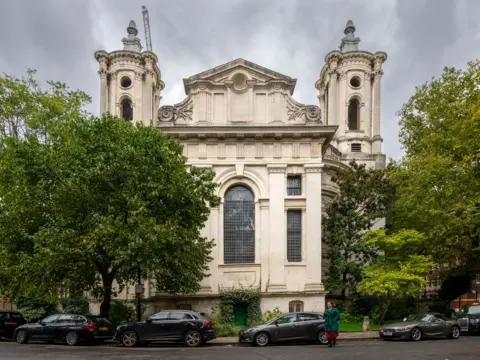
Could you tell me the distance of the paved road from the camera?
13383mm

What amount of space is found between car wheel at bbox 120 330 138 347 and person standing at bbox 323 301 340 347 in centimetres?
721

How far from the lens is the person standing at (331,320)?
15477mm

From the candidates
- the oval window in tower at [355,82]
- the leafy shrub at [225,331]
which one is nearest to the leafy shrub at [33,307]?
the leafy shrub at [225,331]

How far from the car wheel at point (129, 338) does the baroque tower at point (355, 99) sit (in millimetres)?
30955

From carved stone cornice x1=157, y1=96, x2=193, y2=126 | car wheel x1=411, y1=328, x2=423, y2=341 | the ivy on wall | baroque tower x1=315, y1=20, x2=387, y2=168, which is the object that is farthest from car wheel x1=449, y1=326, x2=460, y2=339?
baroque tower x1=315, y1=20, x2=387, y2=168

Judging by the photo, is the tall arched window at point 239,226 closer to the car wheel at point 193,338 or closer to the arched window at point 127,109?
the car wheel at point 193,338

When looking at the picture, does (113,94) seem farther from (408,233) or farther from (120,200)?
(408,233)

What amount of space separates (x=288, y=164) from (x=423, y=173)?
743cm

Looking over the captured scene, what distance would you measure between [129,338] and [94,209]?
226 inches

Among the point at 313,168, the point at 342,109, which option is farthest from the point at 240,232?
the point at 342,109

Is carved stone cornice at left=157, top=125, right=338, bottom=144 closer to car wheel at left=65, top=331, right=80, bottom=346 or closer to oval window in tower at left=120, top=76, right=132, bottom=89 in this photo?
car wheel at left=65, top=331, right=80, bottom=346

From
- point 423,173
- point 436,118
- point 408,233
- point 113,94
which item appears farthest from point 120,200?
point 113,94

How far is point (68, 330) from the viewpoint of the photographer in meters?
18.1

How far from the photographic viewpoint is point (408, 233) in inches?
910
